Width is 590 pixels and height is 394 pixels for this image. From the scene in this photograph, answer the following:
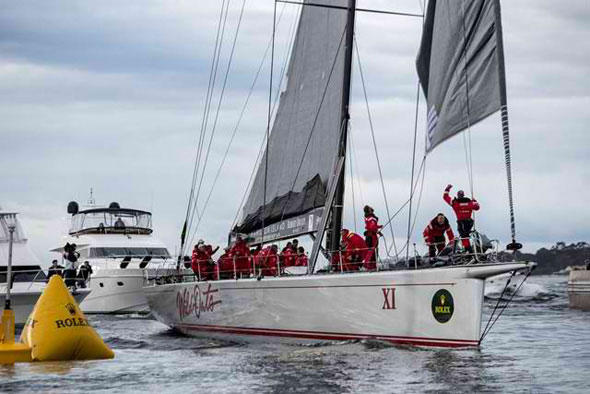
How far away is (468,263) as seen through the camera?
17.1m

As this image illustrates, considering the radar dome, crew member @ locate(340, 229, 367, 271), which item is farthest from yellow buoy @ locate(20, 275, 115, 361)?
the radar dome

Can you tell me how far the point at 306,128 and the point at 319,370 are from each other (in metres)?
8.29

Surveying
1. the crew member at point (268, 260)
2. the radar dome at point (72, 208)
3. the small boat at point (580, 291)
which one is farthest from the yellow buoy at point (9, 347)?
the small boat at point (580, 291)

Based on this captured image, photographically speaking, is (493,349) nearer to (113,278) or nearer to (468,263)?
(468,263)

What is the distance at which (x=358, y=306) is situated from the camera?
18.4 m

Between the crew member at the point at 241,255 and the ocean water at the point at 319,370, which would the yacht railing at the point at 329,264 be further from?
the ocean water at the point at 319,370

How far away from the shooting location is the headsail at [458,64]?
52.3 feet

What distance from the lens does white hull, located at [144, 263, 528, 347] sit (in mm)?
16875

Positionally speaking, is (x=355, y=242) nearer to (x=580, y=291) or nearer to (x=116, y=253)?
(x=116, y=253)

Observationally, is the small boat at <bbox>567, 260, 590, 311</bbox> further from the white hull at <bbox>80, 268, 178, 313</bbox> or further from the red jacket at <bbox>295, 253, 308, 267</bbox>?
the red jacket at <bbox>295, 253, 308, 267</bbox>

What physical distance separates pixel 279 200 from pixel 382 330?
19.5ft

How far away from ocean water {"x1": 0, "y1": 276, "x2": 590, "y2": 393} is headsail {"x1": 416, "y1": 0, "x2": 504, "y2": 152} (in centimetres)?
396

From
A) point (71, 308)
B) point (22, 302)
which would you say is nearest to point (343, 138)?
point (71, 308)

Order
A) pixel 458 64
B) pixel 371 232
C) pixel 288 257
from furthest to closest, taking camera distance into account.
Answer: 1. pixel 288 257
2. pixel 371 232
3. pixel 458 64
